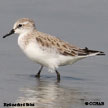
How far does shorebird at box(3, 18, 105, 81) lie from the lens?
1645 centimetres

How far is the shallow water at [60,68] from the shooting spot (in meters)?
14.0

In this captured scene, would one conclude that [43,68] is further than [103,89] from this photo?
Yes

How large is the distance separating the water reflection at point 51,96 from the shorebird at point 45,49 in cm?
100

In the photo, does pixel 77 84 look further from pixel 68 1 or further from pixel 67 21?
pixel 68 1

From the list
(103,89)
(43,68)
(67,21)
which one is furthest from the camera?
(67,21)

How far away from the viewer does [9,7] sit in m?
22.2

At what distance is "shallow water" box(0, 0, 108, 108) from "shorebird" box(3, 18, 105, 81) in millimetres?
427

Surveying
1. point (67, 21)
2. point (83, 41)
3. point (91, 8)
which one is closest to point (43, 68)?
point (83, 41)

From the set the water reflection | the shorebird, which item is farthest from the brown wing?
the water reflection

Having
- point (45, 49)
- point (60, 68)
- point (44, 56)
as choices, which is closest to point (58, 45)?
point (45, 49)

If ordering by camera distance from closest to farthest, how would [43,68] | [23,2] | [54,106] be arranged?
[54,106], [43,68], [23,2]

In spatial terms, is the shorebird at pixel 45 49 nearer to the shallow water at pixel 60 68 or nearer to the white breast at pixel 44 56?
the white breast at pixel 44 56

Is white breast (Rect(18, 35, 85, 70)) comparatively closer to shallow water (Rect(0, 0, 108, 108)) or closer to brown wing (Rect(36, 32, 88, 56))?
brown wing (Rect(36, 32, 88, 56))

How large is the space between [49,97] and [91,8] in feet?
30.1
